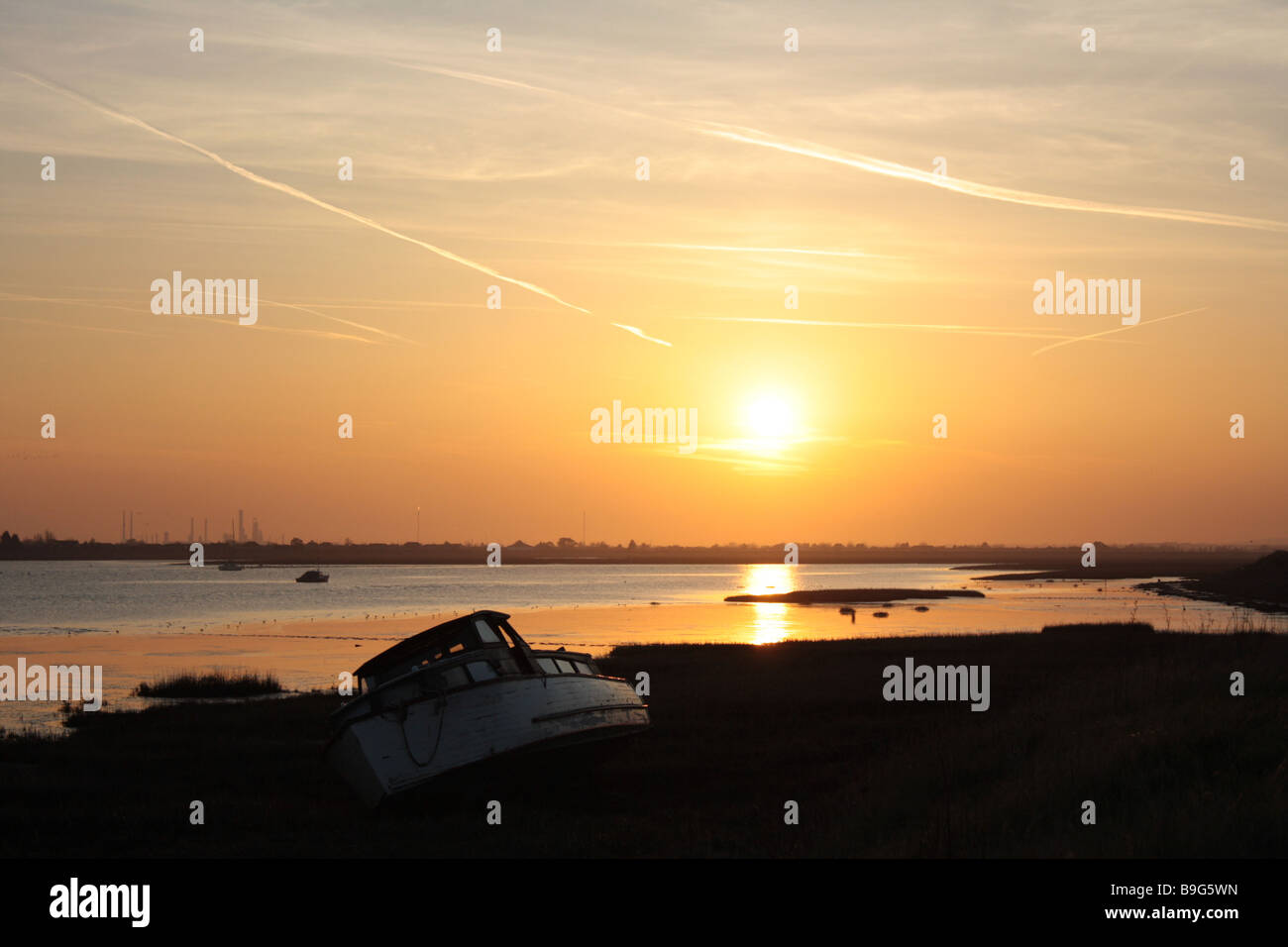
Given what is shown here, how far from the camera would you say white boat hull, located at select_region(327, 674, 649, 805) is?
715 inches

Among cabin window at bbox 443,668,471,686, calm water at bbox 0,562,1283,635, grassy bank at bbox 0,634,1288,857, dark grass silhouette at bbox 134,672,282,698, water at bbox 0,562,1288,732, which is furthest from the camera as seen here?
calm water at bbox 0,562,1283,635

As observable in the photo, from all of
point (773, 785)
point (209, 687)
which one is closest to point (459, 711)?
point (773, 785)

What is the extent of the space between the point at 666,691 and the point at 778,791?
1447 centimetres

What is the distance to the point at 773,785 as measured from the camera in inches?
810

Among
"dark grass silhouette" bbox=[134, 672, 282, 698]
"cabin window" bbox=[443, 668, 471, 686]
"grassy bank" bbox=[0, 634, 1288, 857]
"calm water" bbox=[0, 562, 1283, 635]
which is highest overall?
"cabin window" bbox=[443, 668, 471, 686]

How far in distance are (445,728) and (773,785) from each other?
6.30 m

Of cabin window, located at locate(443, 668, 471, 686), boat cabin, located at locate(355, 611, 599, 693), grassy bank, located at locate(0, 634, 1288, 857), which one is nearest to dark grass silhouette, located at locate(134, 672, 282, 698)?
grassy bank, located at locate(0, 634, 1288, 857)

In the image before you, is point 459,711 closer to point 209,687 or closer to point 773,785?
point 773,785

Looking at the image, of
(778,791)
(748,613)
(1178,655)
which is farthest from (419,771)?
(748,613)

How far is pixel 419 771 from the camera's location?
18.1 metres

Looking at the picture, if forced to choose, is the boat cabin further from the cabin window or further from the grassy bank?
the grassy bank

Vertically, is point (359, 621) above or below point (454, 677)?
below

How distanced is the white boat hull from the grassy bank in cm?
47
